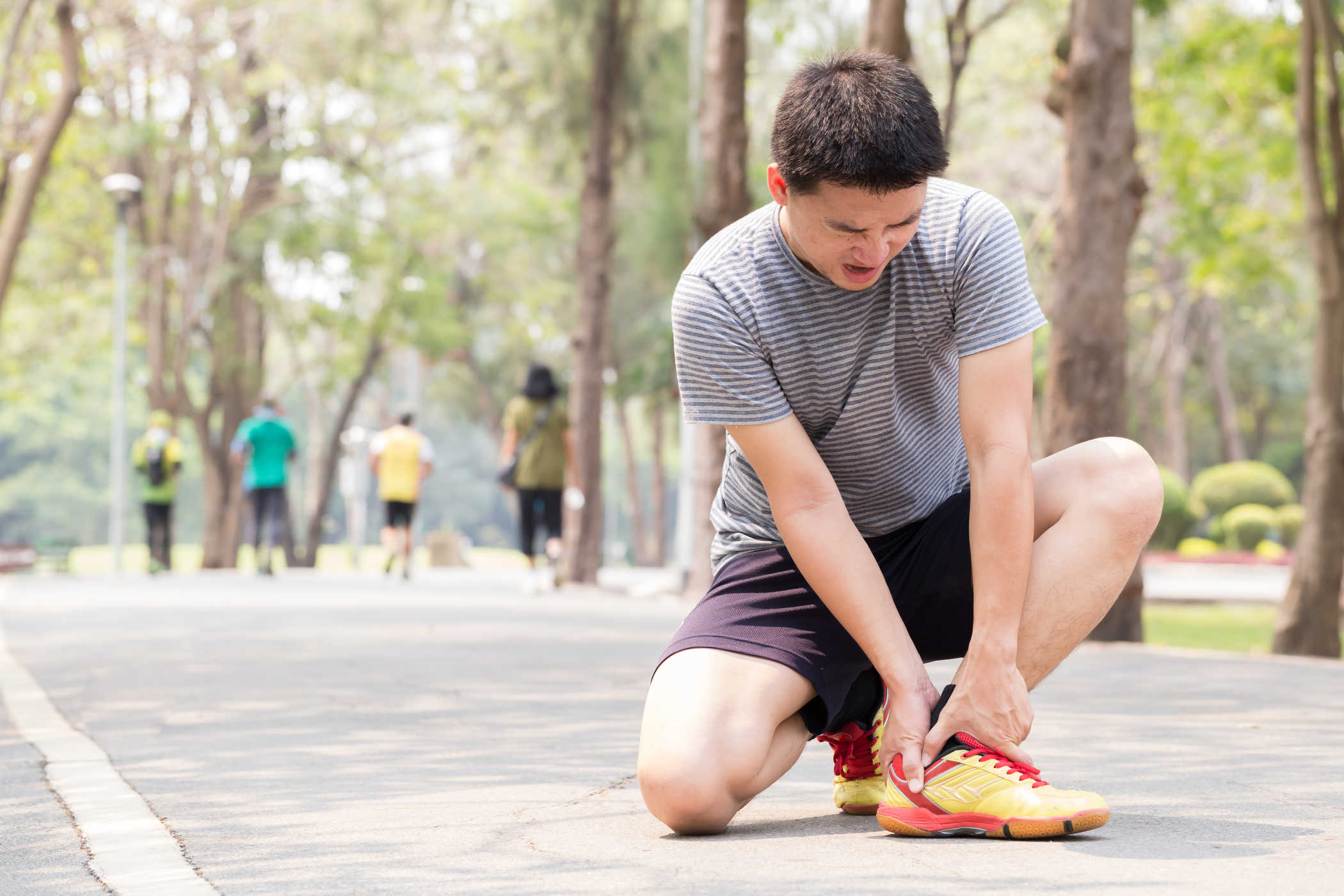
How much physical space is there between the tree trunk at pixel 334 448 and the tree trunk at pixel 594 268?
13.0 meters

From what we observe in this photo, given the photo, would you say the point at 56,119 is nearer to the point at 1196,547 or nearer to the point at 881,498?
the point at 881,498

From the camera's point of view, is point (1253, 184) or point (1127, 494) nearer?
point (1127, 494)

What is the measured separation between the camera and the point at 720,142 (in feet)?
46.2

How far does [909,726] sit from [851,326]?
0.85 meters

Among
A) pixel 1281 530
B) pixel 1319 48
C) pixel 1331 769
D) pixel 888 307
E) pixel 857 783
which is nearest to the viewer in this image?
pixel 888 307

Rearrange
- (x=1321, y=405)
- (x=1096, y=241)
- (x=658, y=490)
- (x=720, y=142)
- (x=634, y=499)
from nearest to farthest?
(x=1096, y=241) < (x=1321, y=405) < (x=720, y=142) < (x=658, y=490) < (x=634, y=499)

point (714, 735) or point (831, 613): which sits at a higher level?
point (831, 613)

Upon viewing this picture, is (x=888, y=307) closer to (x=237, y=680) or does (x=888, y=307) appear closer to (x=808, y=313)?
(x=808, y=313)

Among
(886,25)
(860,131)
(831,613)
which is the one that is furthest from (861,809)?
(886,25)

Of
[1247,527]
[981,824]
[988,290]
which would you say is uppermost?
[988,290]

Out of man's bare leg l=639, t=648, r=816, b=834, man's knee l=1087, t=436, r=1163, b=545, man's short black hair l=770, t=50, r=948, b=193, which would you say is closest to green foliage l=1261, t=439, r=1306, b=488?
man's knee l=1087, t=436, r=1163, b=545

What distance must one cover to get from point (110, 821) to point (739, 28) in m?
11.5

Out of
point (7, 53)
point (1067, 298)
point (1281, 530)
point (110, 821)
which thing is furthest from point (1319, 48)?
point (1281, 530)

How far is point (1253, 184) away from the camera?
97.6 feet
